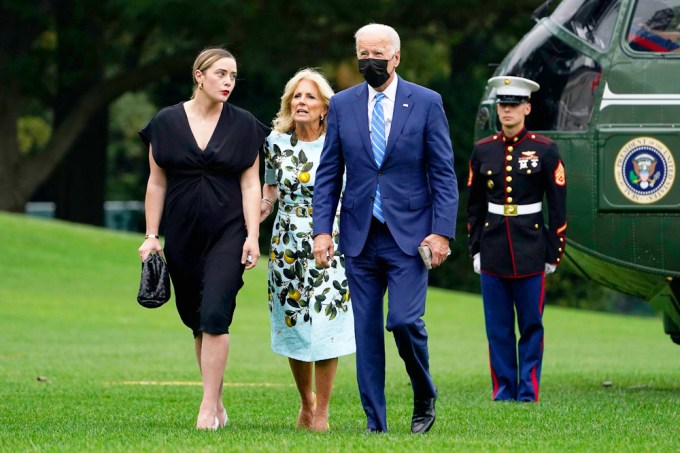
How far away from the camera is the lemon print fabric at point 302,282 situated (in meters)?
7.81

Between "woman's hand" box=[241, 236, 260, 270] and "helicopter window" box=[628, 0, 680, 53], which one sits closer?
"woman's hand" box=[241, 236, 260, 270]

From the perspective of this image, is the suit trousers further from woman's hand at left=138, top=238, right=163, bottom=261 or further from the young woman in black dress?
woman's hand at left=138, top=238, right=163, bottom=261

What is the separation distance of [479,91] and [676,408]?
21.8 m

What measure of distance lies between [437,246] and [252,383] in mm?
4524

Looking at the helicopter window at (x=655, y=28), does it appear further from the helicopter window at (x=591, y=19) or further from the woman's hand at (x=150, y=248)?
the woman's hand at (x=150, y=248)

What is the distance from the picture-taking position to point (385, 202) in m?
7.13

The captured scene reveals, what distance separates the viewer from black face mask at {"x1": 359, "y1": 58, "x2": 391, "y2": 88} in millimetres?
7086

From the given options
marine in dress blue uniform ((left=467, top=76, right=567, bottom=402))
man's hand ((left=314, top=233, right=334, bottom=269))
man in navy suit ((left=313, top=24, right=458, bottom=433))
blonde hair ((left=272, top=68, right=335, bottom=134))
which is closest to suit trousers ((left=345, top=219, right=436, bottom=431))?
man in navy suit ((left=313, top=24, right=458, bottom=433))

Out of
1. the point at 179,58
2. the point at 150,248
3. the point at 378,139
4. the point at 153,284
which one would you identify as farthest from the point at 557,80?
the point at 179,58

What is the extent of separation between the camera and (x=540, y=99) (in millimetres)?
10125

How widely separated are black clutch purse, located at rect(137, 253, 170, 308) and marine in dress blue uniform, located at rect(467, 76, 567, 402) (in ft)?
9.05

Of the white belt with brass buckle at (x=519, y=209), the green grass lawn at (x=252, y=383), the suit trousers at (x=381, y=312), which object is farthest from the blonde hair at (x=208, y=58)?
the white belt with brass buckle at (x=519, y=209)

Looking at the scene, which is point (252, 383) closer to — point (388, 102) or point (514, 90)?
point (514, 90)

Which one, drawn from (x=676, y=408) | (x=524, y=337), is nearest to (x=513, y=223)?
(x=524, y=337)
